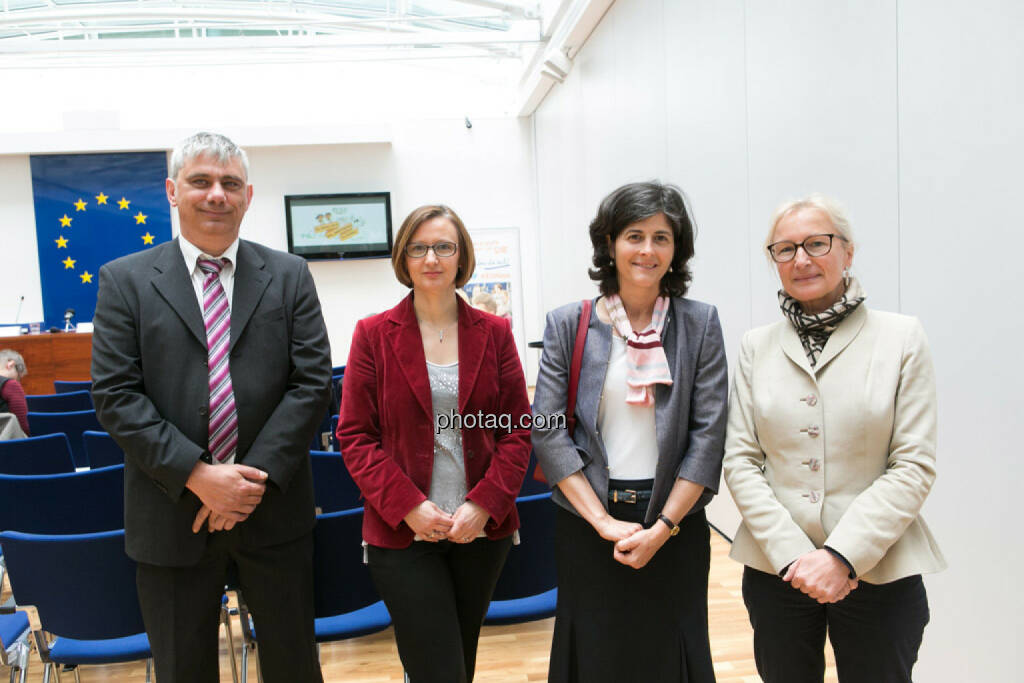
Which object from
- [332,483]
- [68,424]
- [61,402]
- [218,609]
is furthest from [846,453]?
[61,402]

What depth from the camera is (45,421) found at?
4.90 metres

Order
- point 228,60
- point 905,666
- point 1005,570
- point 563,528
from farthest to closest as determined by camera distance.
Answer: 1. point 228,60
2. point 1005,570
3. point 563,528
4. point 905,666

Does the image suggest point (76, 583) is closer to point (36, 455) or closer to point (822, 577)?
point (36, 455)

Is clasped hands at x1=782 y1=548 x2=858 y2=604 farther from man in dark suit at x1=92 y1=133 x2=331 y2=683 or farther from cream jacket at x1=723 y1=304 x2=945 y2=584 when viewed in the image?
man in dark suit at x1=92 y1=133 x2=331 y2=683

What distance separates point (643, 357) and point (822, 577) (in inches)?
25.9

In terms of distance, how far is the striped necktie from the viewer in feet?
6.73

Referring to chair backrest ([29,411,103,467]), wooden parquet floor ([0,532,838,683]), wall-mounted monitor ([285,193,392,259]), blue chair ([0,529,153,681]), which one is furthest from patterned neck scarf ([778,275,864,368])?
wall-mounted monitor ([285,193,392,259])

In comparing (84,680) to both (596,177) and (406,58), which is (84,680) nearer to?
(596,177)

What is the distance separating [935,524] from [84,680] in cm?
355

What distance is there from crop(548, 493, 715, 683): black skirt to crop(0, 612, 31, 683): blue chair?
202 centimetres

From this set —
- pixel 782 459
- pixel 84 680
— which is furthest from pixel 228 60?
pixel 782 459

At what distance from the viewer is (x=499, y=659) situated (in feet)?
10.9

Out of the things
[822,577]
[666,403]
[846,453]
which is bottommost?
[822,577]

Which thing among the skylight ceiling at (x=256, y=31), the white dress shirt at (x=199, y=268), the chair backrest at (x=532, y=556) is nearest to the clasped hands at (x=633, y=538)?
the chair backrest at (x=532, y=556)
